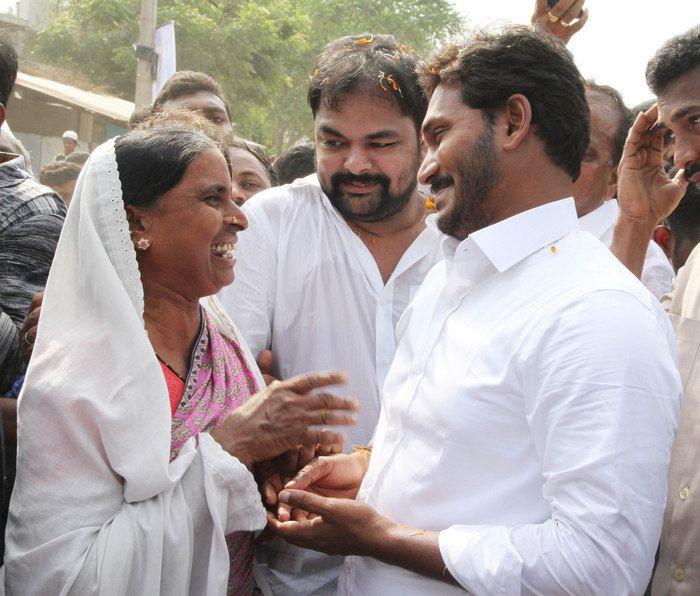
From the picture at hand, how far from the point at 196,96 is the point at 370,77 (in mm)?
2101

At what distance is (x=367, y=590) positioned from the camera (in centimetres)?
194

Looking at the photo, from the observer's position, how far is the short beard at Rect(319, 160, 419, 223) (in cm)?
302

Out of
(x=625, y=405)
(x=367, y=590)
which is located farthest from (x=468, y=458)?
(x=367, y=590)

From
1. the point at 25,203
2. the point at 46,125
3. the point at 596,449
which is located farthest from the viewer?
the point at 46,125

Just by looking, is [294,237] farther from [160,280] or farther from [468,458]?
[468,458]

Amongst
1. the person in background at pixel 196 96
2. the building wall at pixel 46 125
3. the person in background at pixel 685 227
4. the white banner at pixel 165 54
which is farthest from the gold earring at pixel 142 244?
the building wall at pixel 46 125

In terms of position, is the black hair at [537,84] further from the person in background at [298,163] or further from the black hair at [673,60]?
the person in background at [298,163]

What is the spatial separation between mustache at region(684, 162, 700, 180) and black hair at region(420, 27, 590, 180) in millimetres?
948

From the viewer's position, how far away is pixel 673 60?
2.76m

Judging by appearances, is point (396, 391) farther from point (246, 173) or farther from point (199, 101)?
point (199, 101)

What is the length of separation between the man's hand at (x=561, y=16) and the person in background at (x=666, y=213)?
0.51 metres

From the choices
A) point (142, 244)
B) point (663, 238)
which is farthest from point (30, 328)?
point (663, 238)

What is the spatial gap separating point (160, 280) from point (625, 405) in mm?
1342

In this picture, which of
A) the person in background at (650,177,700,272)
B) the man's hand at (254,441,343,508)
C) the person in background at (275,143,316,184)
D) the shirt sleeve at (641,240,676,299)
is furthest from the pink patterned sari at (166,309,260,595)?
the person in background at (275,143,316,184)
